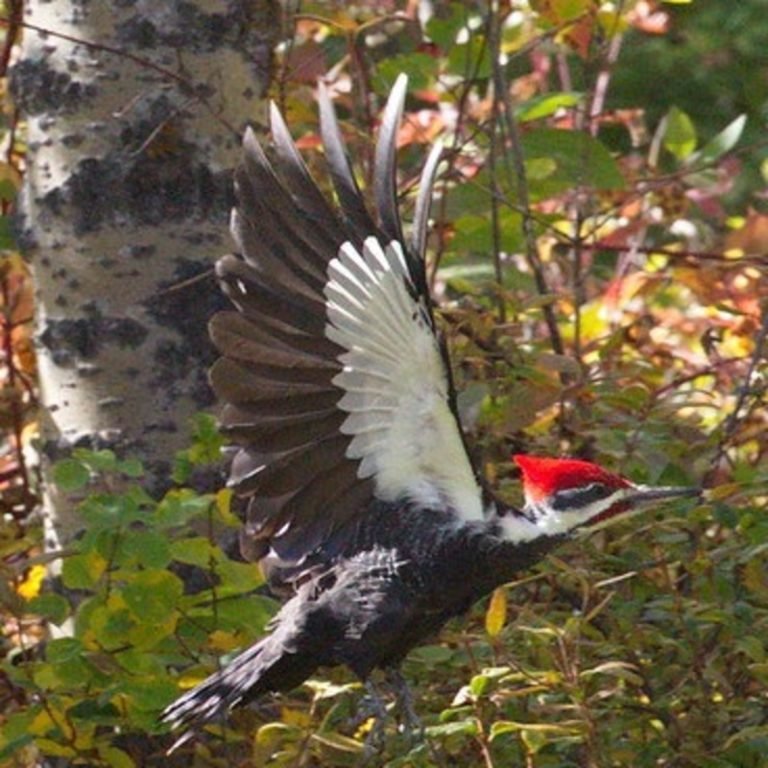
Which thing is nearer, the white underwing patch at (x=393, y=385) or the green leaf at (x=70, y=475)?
the white underwing patch at (x=393, y=385)

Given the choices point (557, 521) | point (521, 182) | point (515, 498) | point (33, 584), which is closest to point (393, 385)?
point (557, 521)

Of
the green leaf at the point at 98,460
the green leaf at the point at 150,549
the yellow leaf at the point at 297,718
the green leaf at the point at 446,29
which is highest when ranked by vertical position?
the green leaf at the point at 446,29

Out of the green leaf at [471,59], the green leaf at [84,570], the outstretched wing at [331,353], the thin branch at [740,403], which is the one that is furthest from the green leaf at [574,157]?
the green leaf at [84,570]

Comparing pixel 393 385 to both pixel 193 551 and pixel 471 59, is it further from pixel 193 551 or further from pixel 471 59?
pixel 471 59

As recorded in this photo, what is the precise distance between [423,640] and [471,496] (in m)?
0.21

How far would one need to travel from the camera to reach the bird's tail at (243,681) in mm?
2703

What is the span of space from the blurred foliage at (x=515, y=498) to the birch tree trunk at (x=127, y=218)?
0.41 ft

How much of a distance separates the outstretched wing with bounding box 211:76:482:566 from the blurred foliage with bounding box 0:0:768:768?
0.10 metres

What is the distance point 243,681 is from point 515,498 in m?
0.61

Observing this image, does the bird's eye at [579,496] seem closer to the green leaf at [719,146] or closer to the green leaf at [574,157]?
the green leaf at [574,157]

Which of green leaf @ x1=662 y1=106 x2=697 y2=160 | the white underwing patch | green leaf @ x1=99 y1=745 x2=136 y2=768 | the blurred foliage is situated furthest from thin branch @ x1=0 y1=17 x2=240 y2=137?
green leaf @ x1=662 y1=106 x2=697 y2=160

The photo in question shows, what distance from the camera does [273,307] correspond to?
8.94ft

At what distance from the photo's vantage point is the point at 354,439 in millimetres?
2760

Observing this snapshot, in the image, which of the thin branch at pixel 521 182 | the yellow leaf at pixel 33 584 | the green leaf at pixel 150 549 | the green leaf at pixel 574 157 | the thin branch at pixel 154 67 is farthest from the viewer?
the green leaf at pixel 574 157
